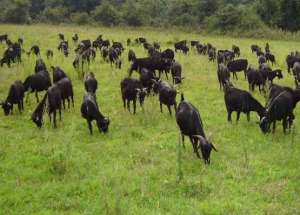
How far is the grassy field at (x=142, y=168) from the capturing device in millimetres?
10375

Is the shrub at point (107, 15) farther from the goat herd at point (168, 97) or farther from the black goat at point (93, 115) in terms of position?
the black goat at point (93, 115)

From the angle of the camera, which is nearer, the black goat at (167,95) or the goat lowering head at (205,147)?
the goat lowering head at (205,147)

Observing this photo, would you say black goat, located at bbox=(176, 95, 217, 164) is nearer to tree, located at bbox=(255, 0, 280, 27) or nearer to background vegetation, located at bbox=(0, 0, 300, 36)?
background vegetation, located at bbox=(0, 0, 300, 36)

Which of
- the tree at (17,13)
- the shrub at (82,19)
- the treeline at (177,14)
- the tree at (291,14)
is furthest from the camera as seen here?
the shrub at (82,19)

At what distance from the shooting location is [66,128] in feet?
53.8

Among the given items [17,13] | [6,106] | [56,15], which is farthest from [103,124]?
[56,15]

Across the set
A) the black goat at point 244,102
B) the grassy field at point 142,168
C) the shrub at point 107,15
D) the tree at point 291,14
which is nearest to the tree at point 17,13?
the shrub at point 107,15

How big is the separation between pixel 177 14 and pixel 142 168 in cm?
6167

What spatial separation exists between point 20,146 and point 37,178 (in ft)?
9.79

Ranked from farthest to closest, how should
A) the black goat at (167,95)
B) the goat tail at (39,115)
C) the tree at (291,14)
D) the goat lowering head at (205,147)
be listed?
the tree at (291,14), the black goat at (167,95), the goat tail at (39,115), the goat lowering head at (205,147)

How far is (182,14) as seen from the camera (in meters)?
70.5

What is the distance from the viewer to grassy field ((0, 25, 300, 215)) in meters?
10.4

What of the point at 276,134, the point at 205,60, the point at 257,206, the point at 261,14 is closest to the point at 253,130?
the point at 276,134

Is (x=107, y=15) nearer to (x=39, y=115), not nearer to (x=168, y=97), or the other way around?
(x=168, y=97)
